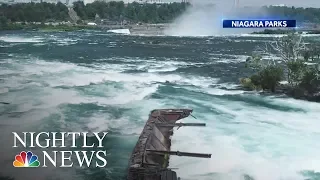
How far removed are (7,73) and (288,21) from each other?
2.21 meters

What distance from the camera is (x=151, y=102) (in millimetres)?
3531

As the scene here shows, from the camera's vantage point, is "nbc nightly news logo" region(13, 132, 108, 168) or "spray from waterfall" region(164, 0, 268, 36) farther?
"spray from waterfall" region(164, 0, 268, 36)

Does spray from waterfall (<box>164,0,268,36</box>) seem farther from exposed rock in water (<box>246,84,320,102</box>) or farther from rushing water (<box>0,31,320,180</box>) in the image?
exposed rock in water (<box>246,84,320,102</box>)

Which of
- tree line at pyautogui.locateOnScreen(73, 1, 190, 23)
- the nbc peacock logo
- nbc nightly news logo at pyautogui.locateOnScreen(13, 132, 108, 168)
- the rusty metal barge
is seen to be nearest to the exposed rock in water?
the rusty metal barge

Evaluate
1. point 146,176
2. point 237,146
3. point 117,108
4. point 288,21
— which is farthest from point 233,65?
point 146,176

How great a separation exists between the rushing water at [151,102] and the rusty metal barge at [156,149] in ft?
0.21

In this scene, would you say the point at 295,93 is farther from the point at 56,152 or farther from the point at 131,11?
the point at 56,152

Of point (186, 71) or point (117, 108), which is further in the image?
point (186, 71)

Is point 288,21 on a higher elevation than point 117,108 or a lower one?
higher

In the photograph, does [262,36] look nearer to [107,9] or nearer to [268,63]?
[268,63]

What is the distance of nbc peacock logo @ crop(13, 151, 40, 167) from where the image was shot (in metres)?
3.15

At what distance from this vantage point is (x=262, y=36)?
12.2ft

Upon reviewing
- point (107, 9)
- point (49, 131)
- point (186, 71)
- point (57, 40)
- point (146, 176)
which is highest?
point (107, 9)

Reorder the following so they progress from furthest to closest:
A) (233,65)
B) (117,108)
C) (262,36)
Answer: (233,65)
(262,36)
(117,108)
